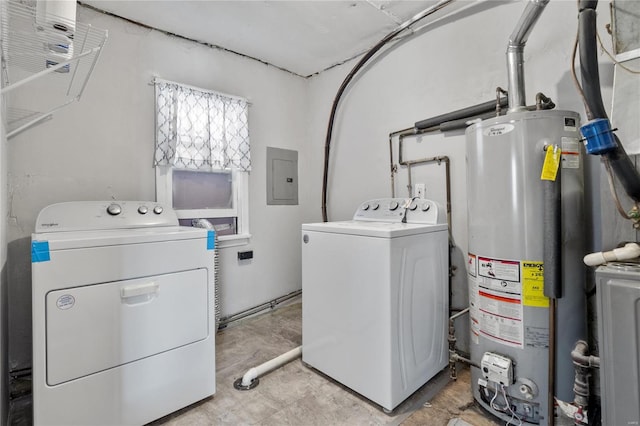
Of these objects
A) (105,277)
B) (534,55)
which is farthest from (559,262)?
(105,277)

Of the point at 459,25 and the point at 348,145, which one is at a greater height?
the point at 459,25

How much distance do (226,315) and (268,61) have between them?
7.76 feet

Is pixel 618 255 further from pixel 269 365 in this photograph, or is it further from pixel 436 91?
pixel 269 365

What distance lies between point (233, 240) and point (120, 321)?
1328mm

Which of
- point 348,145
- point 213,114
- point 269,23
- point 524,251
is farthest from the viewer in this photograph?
point 348,145

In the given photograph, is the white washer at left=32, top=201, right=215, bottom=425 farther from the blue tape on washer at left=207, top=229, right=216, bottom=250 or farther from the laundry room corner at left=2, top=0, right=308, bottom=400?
the laundry room corner at left=2, top=0, right=308, bottom=400

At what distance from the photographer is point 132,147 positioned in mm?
2158

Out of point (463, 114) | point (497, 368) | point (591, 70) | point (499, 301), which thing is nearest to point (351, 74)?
point (463, 114)

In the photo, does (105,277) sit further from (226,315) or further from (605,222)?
(605,222)

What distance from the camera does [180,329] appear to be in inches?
60.7

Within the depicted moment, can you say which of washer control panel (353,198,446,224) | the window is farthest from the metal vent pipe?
the window

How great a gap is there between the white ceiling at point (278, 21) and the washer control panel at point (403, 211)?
135 centimetres

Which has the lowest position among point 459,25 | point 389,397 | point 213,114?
point 389,397

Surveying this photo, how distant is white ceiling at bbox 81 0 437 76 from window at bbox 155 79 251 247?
0.43 meters
